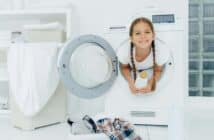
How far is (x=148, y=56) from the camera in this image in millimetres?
1974

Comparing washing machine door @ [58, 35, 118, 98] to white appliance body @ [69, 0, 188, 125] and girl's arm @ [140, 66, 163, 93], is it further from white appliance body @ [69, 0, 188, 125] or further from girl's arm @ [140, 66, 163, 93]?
girl's arm @ [140, 66, 163, 93]

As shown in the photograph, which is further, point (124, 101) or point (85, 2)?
point (85, 2)

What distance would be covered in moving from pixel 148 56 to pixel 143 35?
5.7 inches

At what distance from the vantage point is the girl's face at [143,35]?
1944 mm

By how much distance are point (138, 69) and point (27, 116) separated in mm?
811

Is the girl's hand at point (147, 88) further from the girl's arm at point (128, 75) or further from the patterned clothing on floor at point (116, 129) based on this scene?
the patterned clothing on floor at point (116, 129)

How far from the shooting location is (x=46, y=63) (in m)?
2.03

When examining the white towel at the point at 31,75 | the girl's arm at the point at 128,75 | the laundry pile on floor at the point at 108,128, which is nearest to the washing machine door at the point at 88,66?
the girl's arm at the point at 128,75

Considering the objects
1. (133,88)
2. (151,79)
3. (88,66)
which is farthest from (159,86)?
(88,66)

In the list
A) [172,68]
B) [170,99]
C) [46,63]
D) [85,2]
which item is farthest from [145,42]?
[85,2]

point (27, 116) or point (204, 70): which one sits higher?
point (204, 70)

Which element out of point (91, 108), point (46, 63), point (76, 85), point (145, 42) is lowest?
point (91, 108)

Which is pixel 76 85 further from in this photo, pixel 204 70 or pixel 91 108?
pixel 204 70

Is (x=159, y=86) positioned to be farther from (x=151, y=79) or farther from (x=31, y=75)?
(x=31, y=75)
